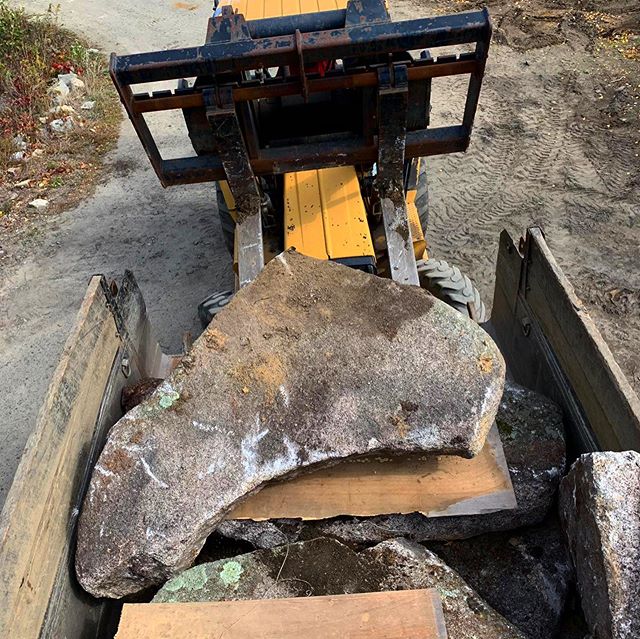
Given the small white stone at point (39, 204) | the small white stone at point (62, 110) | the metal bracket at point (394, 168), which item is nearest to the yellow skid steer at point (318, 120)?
the metal bracket at point (394, 168)

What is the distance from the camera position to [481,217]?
5.69m

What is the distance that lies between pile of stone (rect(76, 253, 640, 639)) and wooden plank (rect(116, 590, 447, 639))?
148 millimetres

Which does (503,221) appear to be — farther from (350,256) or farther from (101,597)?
(101,597)

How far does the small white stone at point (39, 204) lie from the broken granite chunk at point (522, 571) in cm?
594

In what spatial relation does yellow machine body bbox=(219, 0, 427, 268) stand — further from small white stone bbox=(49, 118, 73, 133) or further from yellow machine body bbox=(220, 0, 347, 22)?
small white stone bbox=(49, 118, 73, 133)

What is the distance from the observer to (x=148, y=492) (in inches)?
83.4

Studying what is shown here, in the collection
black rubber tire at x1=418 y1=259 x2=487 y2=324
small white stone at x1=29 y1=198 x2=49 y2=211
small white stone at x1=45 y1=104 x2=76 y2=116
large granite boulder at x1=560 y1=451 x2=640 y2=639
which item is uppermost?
large granite boulder at x1=560 y1=451 x2=640 y2=639

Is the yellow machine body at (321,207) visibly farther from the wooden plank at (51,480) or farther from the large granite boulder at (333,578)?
the large granite boulder at (333,578)

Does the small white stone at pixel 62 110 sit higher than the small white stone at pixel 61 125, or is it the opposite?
the small white stone at pixel 62 110

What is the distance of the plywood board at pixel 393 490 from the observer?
2328 millimetres

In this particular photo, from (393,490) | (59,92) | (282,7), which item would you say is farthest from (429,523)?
(59,92)

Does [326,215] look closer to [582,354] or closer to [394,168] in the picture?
[394,168]

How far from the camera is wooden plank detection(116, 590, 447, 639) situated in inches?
71.3

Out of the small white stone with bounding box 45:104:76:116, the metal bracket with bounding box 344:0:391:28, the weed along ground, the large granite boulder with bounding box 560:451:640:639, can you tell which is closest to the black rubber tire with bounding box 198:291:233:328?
the metal bracket with bounding box 344:0:391:28
